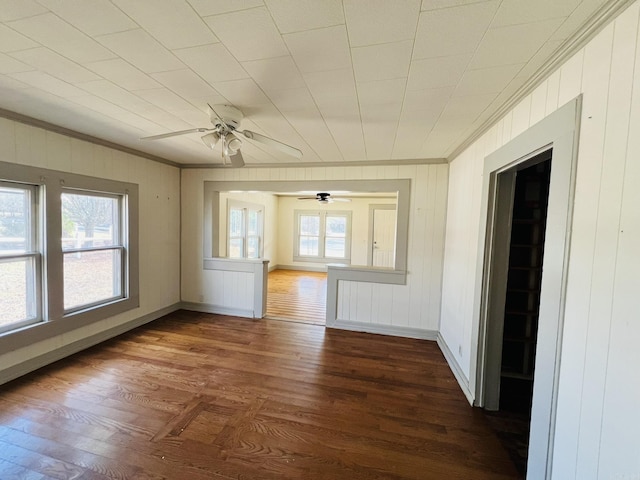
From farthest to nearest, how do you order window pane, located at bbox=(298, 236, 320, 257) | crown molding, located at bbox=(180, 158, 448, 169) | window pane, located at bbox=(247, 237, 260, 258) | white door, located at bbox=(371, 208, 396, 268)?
window pane, located at bbox=(298, 236, 320, 257)
white door, located at bbox=(371, 208, 396, 268)
window pane, located at bbox=(247, 237, 260, 258)
crown molding, located at bbox=(180, 158, 448, 169)

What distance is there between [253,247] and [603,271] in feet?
22.6

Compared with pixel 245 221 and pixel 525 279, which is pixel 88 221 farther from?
pixel 525 279

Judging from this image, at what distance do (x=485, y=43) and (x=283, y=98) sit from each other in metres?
1.25

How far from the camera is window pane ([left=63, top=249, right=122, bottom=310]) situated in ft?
10.3

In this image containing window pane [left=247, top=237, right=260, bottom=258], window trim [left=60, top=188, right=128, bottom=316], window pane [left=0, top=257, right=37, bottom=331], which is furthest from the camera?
window pane [left=247, top=237, right=260, bottom=258]

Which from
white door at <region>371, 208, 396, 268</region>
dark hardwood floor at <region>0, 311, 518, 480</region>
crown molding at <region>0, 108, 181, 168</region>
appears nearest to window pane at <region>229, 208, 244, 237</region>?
crown molding at <region>0, 108, 181, 168</region>

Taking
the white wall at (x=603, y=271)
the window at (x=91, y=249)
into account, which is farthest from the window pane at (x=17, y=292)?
the white wall at (x=603, y=271)

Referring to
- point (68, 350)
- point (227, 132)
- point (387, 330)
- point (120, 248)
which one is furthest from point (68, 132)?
point (387, 330)

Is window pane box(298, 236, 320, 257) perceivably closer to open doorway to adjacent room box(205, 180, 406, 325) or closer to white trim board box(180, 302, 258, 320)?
open doorway to adjacent room box(205, 180, 406, 325)

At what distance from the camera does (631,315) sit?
0.97 m

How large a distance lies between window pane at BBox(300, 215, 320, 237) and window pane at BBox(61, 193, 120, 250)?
5618 mm

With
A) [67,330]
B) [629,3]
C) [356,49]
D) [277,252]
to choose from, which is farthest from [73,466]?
[277,252]

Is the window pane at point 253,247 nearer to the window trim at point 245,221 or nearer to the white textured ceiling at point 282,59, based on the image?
the window trim at point 245,221

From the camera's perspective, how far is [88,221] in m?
3.30
